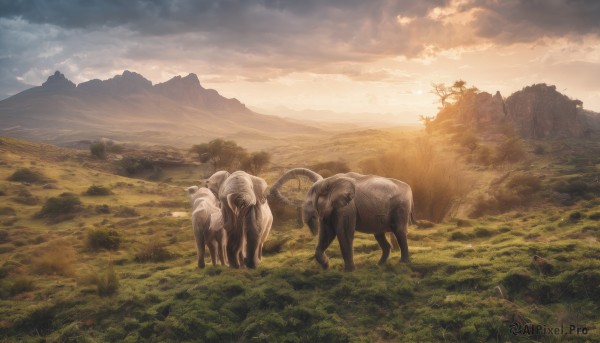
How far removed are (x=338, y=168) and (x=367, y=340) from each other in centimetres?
4088

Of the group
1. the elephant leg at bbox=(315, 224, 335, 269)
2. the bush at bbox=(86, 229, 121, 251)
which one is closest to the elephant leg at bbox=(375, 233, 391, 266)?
the elephant leg at bbox=(315, 224, 335, 269)

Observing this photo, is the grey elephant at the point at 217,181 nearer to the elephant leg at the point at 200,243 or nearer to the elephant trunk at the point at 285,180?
the elephant leg at the point at 200,243

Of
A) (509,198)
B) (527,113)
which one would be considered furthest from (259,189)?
(527,113)

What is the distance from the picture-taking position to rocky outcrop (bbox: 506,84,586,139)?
302ft

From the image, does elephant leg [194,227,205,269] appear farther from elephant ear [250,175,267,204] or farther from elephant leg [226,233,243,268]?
elephant ear [250,175,267,204]

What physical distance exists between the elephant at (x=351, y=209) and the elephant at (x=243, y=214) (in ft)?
3.35

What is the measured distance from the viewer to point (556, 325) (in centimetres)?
729

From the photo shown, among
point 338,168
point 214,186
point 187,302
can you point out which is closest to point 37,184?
point 338,168

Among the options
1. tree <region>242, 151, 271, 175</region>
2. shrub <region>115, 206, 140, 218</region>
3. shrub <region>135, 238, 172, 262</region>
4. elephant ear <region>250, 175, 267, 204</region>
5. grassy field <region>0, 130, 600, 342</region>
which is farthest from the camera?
tree <region>242, 151, 271, 175</region>

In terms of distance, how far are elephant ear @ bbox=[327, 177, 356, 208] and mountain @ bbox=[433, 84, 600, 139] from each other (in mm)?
88804

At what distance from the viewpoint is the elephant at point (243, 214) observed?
11.2 metres

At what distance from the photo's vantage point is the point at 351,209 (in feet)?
36.3

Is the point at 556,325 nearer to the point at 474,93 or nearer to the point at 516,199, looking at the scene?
the point at 516,199

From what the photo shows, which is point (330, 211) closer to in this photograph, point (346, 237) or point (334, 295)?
point (346, 237)
